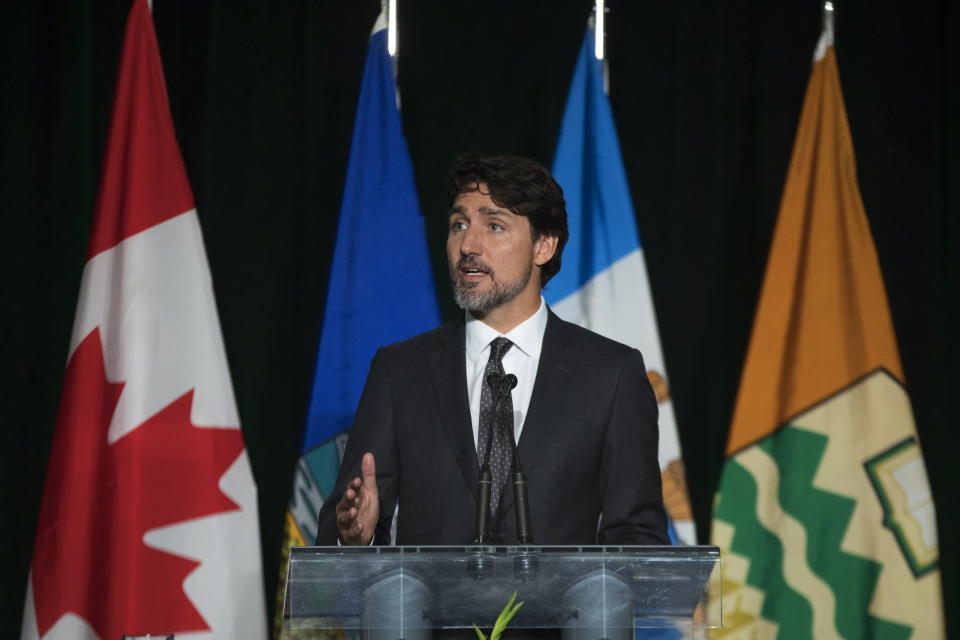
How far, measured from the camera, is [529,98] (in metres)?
4.52

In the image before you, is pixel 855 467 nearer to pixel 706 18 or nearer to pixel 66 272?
pixel 706 18

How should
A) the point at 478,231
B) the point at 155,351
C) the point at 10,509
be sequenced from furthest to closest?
the point at 10,509 < the point at 155,351 < the point at 478,231

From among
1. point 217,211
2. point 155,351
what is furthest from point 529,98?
point 155,351

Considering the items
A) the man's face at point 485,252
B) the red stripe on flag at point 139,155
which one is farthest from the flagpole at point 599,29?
the man's face at point 485,252

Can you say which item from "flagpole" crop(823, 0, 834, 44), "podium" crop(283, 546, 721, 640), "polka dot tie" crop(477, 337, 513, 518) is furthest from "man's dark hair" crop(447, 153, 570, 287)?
"flagpole" crop(823, 0, 834, 44)

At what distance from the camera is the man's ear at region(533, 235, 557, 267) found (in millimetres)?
2693

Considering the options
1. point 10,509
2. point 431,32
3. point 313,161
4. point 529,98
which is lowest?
point 10,509

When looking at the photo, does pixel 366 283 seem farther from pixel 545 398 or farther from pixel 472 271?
pixel 545 398

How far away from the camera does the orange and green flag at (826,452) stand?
12.9 feet

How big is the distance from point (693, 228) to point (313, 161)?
1.52m

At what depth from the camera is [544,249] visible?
271cm

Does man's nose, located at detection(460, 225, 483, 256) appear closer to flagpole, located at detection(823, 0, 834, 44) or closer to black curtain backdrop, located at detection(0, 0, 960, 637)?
black curtain backdrop, located at detection(0, 0, 960, 637)

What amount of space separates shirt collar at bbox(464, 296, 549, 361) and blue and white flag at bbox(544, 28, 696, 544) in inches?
52.5

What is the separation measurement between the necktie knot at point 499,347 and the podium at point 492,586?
33.8 inches
